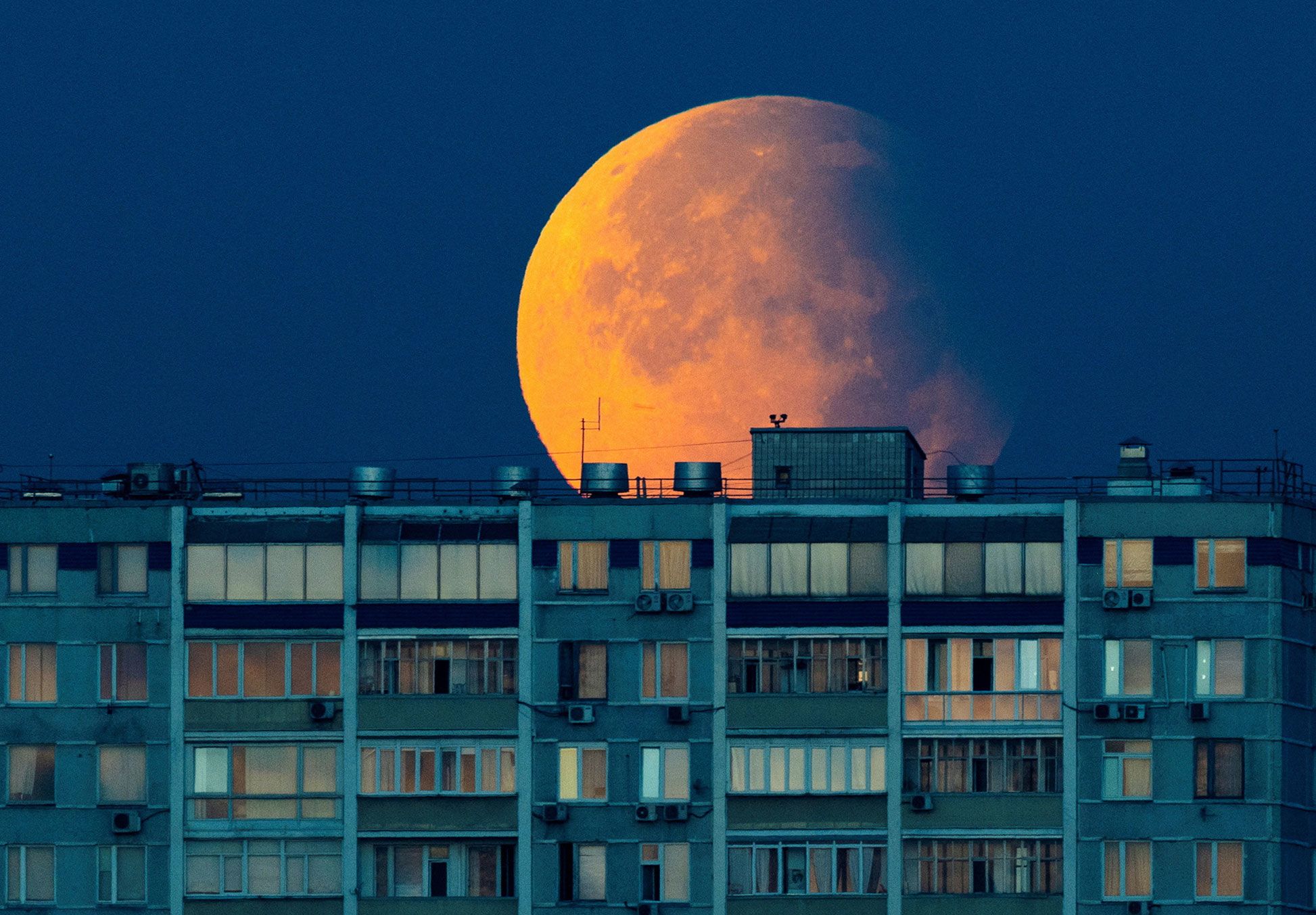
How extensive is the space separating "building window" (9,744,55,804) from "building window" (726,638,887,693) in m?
23.3

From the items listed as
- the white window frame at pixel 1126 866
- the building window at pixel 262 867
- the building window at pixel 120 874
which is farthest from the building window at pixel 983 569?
the building window at pixel 120 874

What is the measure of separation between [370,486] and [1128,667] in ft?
88.1

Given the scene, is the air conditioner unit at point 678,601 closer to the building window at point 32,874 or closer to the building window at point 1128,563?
the building window at point 1128,563

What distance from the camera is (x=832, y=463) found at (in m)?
106

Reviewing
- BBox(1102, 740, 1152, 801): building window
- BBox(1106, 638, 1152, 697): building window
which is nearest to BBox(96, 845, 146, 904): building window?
BBox(1102, 740, 1152, 801): building window

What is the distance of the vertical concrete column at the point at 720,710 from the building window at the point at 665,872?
1.01m

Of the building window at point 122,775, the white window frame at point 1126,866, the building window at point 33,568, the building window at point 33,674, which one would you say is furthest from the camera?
the building window at point 33,568

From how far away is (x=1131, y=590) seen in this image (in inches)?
3861

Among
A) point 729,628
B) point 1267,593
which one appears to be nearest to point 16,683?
point 729,628

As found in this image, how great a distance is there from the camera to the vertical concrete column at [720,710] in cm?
9838

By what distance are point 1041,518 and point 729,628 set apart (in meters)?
11.3

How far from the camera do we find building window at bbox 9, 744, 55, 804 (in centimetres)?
9962

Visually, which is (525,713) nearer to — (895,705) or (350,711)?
(350,711)

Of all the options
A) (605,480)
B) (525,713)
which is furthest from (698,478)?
(525,713)
